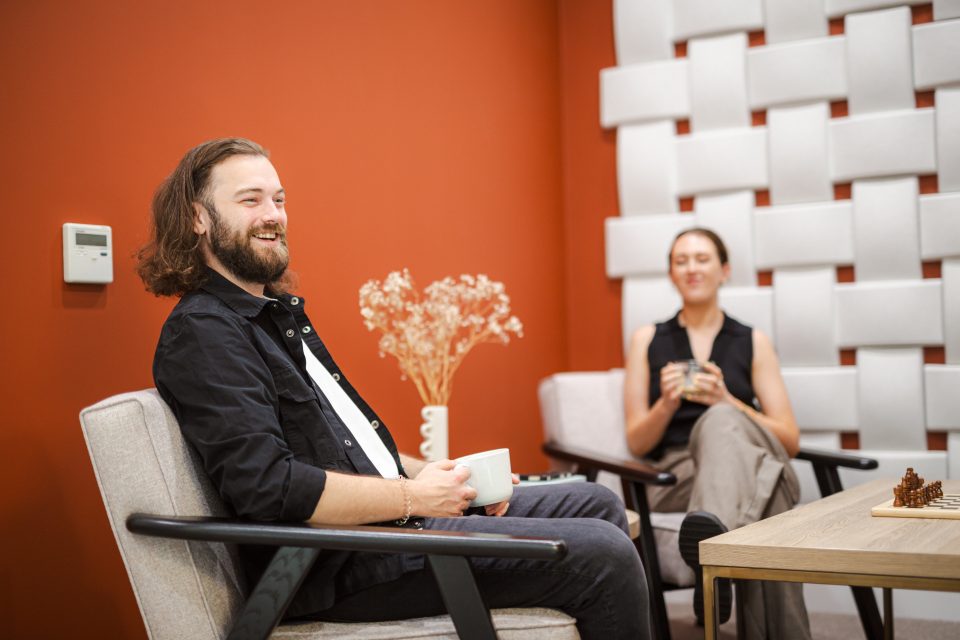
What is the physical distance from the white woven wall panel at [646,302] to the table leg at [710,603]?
220 centimetres

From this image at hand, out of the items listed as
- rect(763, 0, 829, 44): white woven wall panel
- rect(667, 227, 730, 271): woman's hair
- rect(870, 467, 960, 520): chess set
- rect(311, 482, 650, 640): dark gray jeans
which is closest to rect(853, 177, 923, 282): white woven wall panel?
rect(667, 227, 730, 271): woman's hair

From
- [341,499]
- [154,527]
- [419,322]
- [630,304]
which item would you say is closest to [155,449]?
[154,527]

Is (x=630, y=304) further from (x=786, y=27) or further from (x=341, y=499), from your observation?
(x=341, y=499)

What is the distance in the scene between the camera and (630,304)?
392cm

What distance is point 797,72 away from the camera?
3650 millimetres

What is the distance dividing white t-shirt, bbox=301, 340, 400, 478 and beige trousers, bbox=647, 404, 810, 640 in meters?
0.97

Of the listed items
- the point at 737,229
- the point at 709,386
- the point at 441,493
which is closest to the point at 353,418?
the point at 441,493

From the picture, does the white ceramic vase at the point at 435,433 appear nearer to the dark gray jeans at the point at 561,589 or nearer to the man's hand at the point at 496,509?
the man's hand at the point at 496,509

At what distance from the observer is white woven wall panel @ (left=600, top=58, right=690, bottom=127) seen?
383 cm

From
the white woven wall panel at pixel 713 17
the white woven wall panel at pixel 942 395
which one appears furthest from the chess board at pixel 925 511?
the white woven wall panel at pixel 713 17

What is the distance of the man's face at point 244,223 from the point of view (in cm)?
A: 200

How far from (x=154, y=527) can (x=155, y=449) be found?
0.15 metres

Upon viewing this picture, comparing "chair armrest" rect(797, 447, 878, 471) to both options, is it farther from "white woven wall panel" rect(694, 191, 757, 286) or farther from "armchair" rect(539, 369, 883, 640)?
"white woven wall panel" rect(694, 191, 757, 286)

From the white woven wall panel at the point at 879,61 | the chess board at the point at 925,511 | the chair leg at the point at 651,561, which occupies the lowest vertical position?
the chair leg at the point at 651,561
